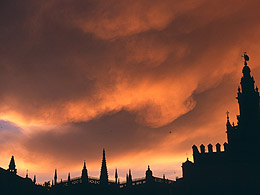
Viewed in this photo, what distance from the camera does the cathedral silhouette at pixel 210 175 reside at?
72062mm

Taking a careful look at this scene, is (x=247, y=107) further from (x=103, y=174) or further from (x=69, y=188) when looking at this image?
(x=69, y=188)

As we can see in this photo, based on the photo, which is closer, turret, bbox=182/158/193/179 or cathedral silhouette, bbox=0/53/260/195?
cathedral silhouette, bbox=0/53/260/195

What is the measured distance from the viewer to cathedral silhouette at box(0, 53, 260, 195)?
72062 millimetres

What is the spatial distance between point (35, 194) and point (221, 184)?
45420 mm

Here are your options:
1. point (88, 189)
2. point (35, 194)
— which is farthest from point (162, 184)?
point (35, 194)

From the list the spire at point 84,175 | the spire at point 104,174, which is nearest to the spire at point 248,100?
the spire at point 104,174

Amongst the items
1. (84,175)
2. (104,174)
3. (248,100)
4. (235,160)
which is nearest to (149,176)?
(104,174)

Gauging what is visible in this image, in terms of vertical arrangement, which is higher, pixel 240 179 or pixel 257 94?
pixel 257 94

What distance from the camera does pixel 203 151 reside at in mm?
79562

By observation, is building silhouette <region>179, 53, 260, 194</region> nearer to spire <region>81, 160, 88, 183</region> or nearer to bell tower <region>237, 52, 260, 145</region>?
bell tower <region>237, 52, 260, 145</region>

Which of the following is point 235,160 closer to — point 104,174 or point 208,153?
point 208,153

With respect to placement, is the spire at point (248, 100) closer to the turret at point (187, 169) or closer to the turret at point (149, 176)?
the turret at point (187, 169)

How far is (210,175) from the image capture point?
74938 mm

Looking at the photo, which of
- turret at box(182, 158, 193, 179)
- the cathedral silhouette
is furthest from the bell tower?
turret at box(182, 158, 193, 179)
